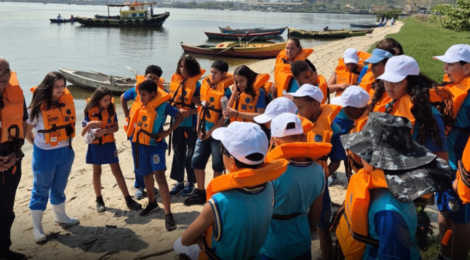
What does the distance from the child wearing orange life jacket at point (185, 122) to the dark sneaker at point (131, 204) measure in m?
0.58

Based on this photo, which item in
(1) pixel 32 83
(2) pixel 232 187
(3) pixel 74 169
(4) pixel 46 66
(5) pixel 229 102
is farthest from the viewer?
(4) pixel 46 66

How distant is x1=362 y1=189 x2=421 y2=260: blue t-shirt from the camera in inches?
85.8

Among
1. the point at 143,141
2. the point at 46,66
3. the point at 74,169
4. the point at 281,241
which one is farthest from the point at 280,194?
the point at 46,66

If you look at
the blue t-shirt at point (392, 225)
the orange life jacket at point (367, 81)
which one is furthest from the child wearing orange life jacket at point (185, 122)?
the blue t-shirt at point (392, 225)

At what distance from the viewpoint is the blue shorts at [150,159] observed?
16.5 ft

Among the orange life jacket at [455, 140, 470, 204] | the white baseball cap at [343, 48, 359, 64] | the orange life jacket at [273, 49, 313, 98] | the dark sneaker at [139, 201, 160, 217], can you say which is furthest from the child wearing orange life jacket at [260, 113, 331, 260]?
the white baseball cap at [343, 48, 359, 64]

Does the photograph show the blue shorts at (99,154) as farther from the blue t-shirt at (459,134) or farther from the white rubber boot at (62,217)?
the blue t-shirt at (459,134)

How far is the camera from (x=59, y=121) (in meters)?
4.88

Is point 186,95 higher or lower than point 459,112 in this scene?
lower

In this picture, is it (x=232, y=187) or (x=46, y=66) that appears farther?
(x=46, y=66)

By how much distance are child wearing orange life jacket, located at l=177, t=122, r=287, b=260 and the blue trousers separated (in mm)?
2834

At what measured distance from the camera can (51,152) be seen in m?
4.84

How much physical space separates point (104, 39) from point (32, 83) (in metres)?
23.7

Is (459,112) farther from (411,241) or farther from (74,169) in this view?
(74,169)
